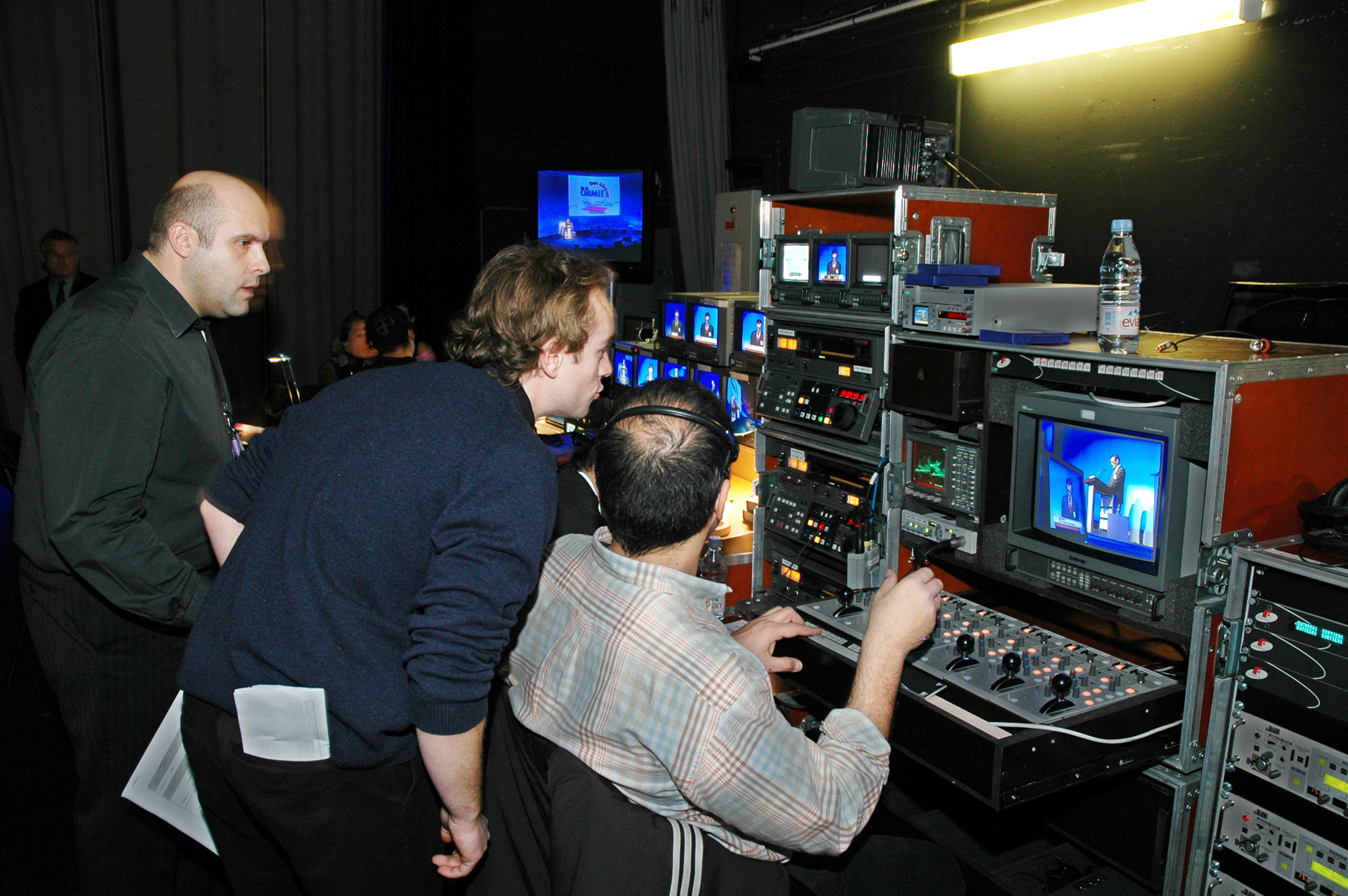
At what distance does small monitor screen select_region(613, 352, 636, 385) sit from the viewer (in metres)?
4.17

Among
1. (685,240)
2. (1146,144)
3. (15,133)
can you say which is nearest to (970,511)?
(1146,144)

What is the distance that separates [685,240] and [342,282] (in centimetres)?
260

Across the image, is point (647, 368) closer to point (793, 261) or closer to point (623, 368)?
point (623, 368)

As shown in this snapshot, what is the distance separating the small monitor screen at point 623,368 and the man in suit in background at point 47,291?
302cm

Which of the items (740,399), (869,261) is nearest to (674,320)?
(740,399)

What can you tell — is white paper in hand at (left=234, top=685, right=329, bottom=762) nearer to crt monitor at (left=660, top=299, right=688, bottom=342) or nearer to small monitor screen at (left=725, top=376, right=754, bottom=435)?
small monitor screen at (left=725, top=376, right=754, bottom=435)

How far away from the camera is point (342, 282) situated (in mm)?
6434

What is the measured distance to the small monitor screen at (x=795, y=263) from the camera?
2518mm

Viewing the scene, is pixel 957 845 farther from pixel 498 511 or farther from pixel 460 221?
pixel 460 221

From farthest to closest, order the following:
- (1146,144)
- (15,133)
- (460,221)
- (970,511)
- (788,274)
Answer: (460,221), (15,133), (1146,144), (788,274), (970,511)

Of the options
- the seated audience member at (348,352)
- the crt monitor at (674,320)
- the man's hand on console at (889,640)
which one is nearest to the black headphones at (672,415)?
the man's hand on console at (889,640)

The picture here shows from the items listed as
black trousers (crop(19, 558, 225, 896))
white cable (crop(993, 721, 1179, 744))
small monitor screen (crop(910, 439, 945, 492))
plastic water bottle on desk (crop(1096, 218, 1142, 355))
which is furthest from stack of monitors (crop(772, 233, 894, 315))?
black trousers (crop(19, 558, 225, 896))

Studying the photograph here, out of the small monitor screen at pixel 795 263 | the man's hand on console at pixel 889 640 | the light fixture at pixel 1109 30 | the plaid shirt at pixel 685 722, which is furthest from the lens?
the small monitor screen at pixel 795 263

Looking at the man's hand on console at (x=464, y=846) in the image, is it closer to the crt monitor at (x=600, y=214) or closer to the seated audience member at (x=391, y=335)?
the seated audience member at (x=391, y=335)
